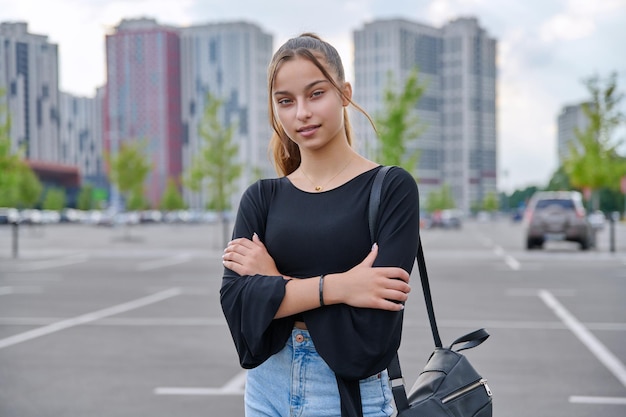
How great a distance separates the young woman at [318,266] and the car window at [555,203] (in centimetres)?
2490

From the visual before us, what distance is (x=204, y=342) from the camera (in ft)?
29.3

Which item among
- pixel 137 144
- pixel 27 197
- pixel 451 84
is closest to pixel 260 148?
pixel 451 84

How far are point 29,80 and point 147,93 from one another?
161176 mm

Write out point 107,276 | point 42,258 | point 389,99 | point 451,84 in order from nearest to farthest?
point 107,276, point 42,258, point 389,99, point 451,84

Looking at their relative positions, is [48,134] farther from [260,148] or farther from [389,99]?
[260,148]

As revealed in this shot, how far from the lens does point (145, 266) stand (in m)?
21.1

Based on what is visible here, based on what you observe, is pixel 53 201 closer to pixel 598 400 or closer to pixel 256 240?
pixel 598 400

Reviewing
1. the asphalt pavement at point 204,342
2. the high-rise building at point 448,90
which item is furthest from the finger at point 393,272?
the high-rise building at point 448,90

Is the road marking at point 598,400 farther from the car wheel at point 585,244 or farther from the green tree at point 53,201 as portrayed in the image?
the green tree at point 53,201

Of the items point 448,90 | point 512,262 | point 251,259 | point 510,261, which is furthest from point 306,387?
point 448,90

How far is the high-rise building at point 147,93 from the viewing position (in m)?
162

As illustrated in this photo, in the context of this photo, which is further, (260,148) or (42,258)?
(260,148)

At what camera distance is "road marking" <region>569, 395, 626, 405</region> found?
6152mm

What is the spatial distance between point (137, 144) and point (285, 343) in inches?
1871
